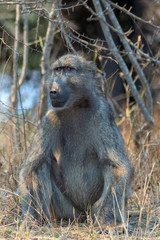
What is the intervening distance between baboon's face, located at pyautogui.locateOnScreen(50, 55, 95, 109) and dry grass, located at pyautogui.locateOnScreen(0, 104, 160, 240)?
0.88m

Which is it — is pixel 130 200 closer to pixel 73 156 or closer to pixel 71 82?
pixel 73 156

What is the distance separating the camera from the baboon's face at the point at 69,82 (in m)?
3.36

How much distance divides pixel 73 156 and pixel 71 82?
0.65m

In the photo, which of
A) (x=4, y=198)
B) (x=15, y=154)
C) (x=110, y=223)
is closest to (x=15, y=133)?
(x=15, y=154)

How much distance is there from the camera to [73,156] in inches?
138

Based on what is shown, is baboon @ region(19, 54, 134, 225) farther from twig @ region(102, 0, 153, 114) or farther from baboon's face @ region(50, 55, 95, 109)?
twig @ region(102, 0, 153, 114)

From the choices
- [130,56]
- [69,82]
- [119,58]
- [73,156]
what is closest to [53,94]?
[69,82]

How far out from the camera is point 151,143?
507 cm

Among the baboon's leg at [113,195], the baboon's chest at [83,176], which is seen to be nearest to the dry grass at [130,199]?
the baboon's leg at [113,195]

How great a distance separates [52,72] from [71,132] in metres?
0.59

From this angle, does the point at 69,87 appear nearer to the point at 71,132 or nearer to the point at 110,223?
the point at 71,132

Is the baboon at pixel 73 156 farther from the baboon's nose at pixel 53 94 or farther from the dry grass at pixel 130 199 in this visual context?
the dry grass at pixel 130 199

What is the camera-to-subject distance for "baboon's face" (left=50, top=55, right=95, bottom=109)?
11.0 ft

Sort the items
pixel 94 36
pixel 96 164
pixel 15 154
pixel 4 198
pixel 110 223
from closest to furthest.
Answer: pixel 110 223, pixel 96 164, pixel 4 198, pixel 15 154, pixel 94 36
